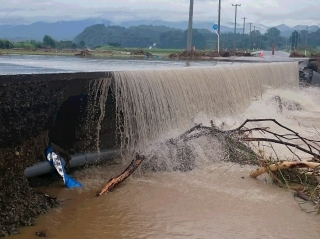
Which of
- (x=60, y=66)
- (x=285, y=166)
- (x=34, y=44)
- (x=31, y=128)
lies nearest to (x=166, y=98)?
(x=285, y=166)

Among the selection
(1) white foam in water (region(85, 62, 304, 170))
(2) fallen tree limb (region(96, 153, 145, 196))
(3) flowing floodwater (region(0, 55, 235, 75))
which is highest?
(3) flowing floodwater (region(0, 55, 235, 75))

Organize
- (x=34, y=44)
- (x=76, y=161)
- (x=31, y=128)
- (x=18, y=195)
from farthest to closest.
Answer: (x=34, y=44), (x=76, y=161), (x=31, y=128), (x=18, y=195)

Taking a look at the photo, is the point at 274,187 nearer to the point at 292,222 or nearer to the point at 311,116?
the point at 292,222

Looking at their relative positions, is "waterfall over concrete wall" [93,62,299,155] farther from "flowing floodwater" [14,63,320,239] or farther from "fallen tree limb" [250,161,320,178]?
"fallen tree limb" [250,161,320,178]

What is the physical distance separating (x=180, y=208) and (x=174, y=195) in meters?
0.42

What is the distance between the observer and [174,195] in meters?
5.85

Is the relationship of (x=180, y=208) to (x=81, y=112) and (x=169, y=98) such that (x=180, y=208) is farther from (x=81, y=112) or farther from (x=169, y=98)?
(x=169, y=98)

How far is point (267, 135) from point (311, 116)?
12.4 ft

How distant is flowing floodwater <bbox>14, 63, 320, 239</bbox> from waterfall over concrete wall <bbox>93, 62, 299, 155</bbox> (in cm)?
2

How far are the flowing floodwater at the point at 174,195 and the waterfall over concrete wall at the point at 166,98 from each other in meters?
0.02

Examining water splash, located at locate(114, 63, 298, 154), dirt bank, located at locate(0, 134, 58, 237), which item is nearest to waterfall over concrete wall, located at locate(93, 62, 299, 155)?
water splash, located at locate(114, 63, 298, 154)

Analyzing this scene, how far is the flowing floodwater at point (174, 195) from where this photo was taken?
4895mm

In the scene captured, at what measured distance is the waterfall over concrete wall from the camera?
23.2 ft

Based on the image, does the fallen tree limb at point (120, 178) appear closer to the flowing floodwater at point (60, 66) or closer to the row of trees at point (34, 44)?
the flowing floodwater at point (60, 66)
